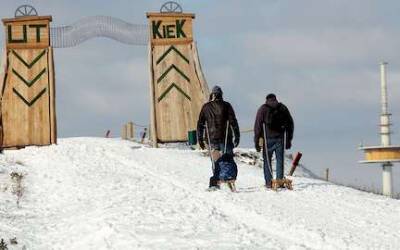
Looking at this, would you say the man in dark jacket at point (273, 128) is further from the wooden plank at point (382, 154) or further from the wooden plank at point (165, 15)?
the wooden plank at point (382, 154)

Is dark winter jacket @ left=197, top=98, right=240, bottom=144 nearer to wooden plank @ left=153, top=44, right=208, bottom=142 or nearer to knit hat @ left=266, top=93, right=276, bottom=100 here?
knit hat @ left=266, top=93, right=276, bottom=100

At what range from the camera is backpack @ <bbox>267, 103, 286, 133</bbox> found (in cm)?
1608

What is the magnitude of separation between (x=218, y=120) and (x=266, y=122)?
1.08m

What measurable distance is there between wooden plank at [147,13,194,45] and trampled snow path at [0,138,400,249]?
9.16 m

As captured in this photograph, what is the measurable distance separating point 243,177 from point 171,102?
356 inches

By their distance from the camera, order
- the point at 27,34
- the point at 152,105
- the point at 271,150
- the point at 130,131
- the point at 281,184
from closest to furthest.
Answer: the point at 281,184, the point at 271,150, the point at 27,34, the point at 152,105, the point at 130,131

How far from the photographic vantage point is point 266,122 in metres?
16.1

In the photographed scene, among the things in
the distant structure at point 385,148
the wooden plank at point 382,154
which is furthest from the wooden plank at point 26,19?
the wooden plank at point 382,154

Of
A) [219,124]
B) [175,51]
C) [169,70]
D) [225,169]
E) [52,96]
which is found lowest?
[225,169]

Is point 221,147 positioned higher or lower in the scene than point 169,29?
lower

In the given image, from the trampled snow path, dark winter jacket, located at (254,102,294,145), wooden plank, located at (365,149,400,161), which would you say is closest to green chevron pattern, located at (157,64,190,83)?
the trampled snow path

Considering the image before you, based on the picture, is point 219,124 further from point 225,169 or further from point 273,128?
point 273,128

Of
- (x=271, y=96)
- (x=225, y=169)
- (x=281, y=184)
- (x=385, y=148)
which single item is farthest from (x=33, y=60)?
(x=385, y=148)

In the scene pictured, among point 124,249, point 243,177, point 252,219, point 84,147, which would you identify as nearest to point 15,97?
point 84,147
